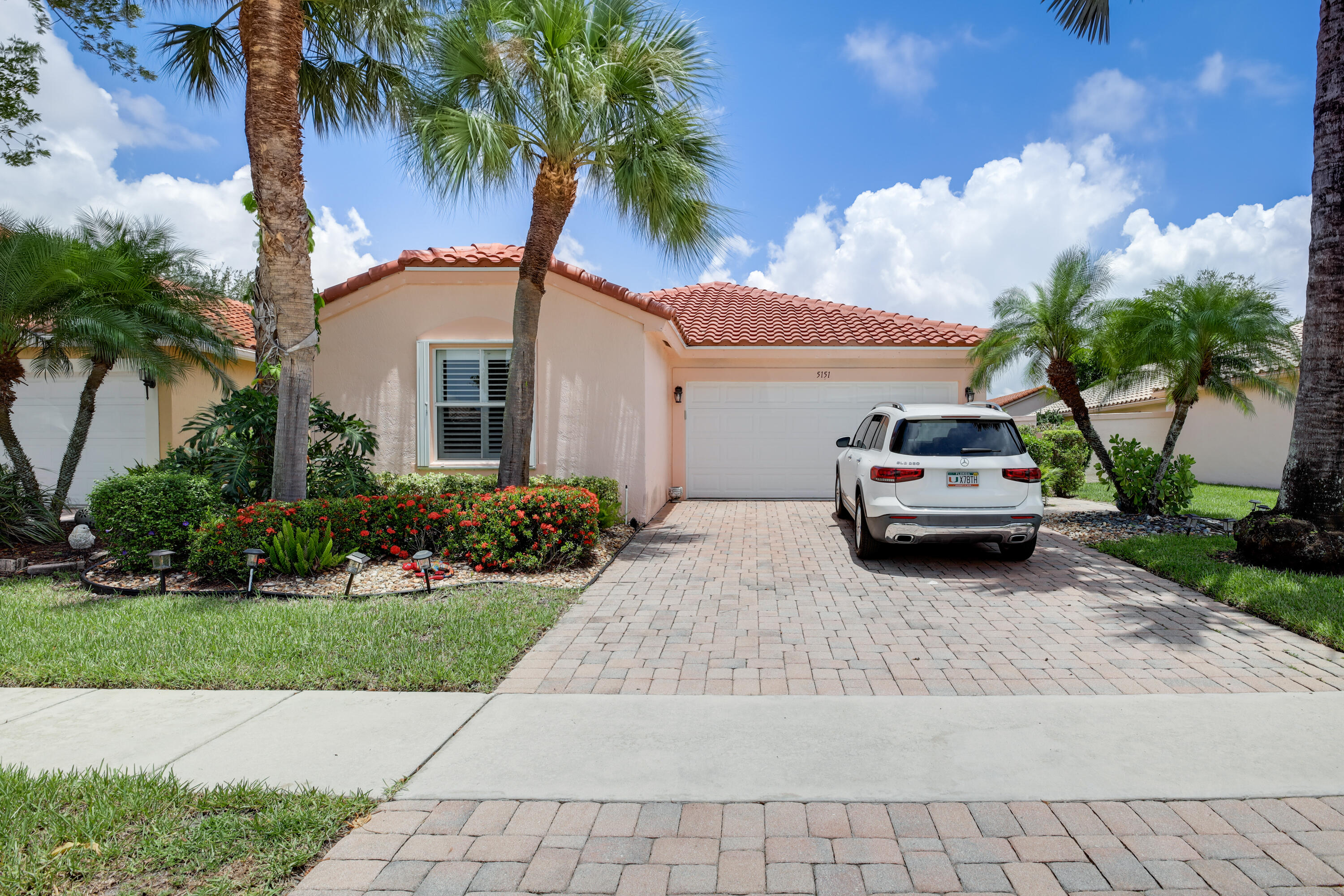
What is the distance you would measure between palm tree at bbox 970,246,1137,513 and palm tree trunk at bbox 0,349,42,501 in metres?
13.5

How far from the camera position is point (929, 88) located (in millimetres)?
11633

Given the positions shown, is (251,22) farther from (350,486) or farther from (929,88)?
(929,88)

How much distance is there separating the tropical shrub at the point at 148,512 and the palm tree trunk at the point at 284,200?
74 centimetres

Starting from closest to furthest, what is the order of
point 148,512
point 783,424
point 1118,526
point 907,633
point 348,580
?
point 907,633 → point 348,580 → point 148,512 → point 1118,526 → point 783,424

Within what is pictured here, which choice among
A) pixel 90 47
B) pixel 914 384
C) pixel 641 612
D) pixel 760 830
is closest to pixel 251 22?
pixel 90 47

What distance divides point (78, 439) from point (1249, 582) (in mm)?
13555

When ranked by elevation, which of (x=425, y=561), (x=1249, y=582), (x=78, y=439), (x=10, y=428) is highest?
(x=10, y=428)

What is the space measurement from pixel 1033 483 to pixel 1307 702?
383 cm

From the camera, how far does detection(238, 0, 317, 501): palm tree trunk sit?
7.79m

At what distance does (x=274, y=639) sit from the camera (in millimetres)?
5215

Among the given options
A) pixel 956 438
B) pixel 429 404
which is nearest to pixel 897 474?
pixel 956 438

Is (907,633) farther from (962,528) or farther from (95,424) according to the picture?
(95,424)

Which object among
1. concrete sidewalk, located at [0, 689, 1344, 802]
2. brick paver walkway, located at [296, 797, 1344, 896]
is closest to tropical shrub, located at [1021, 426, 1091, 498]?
concrete sidewalk, located at [0, 689, 1344, 802]

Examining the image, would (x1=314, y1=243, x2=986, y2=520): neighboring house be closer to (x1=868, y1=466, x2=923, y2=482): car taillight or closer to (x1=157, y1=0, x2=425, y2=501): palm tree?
(x1=157, y1=0, x2=425, y2=501): palm tree
